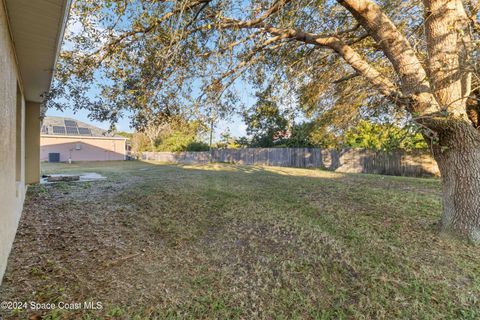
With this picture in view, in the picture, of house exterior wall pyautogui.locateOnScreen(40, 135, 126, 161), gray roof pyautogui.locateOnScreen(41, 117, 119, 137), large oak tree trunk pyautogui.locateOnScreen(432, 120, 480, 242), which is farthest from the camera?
gray roof pyautogui.locateOnScreen(41, 117, 119, 137)

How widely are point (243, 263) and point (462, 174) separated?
3141 millimetres

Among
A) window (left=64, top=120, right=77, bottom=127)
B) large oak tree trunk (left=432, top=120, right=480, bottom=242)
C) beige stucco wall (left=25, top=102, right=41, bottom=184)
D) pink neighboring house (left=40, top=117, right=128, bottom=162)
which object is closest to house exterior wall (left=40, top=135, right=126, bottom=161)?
pink neighboring house (left=40, top=117, right=128, bottom=162)

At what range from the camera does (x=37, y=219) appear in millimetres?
4094

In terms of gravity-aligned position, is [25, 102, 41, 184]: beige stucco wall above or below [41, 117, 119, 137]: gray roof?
below

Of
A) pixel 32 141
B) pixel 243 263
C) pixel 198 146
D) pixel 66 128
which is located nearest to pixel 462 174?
pixel 243 263

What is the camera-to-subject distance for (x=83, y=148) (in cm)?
2344

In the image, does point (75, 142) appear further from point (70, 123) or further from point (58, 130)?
point (70, 123)

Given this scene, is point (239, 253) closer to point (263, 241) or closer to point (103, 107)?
point (263, 241)

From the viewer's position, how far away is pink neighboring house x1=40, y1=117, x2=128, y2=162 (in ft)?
72.1

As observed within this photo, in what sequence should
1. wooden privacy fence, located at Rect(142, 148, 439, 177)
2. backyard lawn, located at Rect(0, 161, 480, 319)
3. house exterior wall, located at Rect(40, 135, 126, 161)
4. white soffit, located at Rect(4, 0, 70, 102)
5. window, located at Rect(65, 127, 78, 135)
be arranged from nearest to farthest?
backyard lawn, located at Rect(0, 161, 480, 319) < white soffit, located at Rect(4, 0, 70, 102) < wooden privacy fence, located at Rect(142, 148, 439, 177) < house exterior wall, located at Rect(40, 135, 126, 161) < window, located at Rect(65, 127, 78, 135)

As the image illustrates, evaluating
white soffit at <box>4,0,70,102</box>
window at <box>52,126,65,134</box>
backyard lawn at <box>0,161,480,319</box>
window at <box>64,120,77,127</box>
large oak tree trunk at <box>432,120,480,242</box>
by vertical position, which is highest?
window at <box>64,120,77,127</box>

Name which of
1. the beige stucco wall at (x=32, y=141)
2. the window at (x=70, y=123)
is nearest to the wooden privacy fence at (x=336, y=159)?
the beige stucco wall at (x=32, y=141)

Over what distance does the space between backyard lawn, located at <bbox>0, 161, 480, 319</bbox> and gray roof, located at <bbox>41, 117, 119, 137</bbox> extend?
21587mm

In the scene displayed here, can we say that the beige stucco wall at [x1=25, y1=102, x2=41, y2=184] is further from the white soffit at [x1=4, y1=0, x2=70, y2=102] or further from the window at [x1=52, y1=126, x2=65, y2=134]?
the window at [x1=52, y1=126, x2=65, y2=134]
